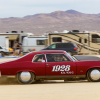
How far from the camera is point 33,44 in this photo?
27.7 m

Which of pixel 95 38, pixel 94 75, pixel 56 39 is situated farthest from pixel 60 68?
pixel 95 38

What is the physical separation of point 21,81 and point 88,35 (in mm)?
19277

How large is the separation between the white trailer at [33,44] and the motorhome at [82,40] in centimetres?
149

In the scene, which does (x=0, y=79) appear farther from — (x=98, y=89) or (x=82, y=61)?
(x=98, y=89)

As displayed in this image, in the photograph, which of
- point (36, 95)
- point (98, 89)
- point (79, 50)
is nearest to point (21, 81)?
point (36, 95)

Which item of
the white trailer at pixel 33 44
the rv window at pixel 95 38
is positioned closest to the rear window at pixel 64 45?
the rv window at pixel 95 38

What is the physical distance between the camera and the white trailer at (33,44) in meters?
27.5

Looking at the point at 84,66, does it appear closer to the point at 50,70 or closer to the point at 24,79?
the point at 50,70

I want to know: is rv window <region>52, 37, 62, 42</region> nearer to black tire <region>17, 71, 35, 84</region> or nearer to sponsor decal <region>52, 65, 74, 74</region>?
sponsor decal <region>52, 65, 74, 74</region>

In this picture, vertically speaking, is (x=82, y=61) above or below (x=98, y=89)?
above

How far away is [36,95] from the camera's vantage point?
6.14 meters

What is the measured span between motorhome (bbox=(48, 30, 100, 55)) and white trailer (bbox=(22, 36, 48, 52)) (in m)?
1.49

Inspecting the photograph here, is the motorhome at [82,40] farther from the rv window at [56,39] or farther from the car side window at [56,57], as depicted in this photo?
the car side window at [56,57]

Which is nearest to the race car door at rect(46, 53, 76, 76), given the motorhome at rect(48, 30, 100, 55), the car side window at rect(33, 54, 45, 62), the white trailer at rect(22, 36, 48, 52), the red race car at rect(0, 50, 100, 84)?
the red race car at rect(0, 50, 100, 84)
